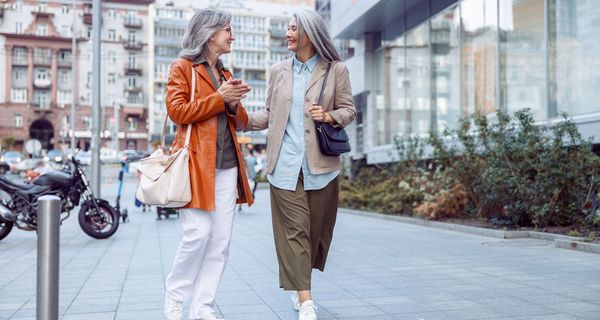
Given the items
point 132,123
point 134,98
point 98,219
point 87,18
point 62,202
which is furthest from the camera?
point 132,123

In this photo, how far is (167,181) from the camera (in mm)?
3906

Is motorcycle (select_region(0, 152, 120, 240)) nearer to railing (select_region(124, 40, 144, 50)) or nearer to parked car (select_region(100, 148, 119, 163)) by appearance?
parked car (select_region(100, 148, 119, 163))

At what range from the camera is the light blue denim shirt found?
13.9 feet

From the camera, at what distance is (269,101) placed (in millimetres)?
4609

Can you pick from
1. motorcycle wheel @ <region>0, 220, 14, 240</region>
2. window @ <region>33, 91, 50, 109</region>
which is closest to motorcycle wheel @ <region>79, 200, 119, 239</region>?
motorcycle wheel @ <region>0, 220, 14, 240</region>

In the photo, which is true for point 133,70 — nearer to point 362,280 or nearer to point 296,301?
point 362,280

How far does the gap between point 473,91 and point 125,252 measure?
10.2m

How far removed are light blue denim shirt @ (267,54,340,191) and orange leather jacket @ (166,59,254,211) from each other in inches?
19.0

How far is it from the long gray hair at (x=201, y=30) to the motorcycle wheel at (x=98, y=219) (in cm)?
655

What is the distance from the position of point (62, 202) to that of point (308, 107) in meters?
6.42

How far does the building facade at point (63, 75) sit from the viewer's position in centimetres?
6994

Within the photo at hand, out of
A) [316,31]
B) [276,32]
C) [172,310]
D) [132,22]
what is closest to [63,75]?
[132,22]

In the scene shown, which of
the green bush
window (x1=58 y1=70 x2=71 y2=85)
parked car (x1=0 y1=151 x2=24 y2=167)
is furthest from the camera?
window (x1=58 y1=70 x2=71 y2=85)

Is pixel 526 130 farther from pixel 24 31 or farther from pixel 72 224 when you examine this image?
pixel 24 31
